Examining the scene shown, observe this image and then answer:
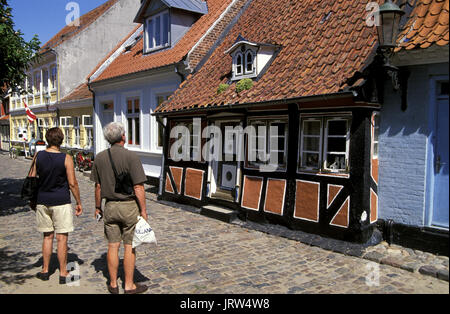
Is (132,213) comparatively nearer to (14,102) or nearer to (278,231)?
(278,231)

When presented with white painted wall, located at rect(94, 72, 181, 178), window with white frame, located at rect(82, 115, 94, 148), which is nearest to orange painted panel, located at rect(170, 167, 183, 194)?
white painted wall, located at rect(94, 72, 181, 178)

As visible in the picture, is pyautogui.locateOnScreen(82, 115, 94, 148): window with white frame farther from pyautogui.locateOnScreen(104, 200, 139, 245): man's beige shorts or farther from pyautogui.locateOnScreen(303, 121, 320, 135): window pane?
pyautogui.locateOnScreen(104, 200, 139, 245): man's beige shorts

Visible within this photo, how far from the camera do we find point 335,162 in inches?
272

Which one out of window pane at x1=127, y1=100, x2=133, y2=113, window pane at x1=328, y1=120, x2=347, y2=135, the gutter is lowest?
window pane at x1=328, y1=120, x2=347, y2=135

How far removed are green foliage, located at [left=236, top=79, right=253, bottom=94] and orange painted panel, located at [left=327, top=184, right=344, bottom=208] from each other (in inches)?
A: 120

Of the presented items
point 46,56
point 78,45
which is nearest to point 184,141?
point 78,45

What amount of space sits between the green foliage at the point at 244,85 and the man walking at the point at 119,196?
454 cm

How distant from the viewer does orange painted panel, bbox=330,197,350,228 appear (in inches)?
258

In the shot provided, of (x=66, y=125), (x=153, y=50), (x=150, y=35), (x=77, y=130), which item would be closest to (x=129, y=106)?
(x=153, y=50)

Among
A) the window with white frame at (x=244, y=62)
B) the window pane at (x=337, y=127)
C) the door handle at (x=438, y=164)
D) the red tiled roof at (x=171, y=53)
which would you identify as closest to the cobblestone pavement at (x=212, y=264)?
the door handle at (x=438, y=164)

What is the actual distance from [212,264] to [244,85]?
4.33 m

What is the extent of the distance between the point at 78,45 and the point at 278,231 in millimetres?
18755

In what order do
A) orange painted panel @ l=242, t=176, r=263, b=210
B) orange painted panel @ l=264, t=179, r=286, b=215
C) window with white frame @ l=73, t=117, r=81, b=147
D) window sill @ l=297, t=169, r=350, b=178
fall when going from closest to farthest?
window sill @ l=297, t=169, r=350, b=178 → orange painted panel @ l=264, t=179, r=286, b=215 → orange painted panel @ l=242, t=176, r=263, b=210 → window with white frame @ l=73, t=117, r=81, b=147

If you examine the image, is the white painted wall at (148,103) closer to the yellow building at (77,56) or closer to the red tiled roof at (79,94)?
the red tiled roof at (79,94)
